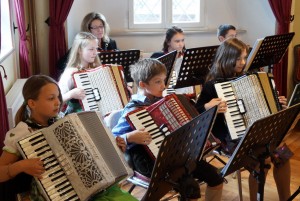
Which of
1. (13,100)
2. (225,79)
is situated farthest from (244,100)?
(13,100)

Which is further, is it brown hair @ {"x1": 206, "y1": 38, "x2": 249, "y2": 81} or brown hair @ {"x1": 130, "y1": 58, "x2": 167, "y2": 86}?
brown hair @ {"x1": 206, "y1": 38, "x2": 249, "y2": 81}

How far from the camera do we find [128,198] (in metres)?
2.13

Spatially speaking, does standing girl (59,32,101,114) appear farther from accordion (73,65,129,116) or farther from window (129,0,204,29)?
window (129,0,204,29)

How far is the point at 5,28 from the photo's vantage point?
373cm

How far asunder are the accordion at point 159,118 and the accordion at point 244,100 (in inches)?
15.0

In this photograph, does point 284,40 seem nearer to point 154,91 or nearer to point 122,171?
point 154,91

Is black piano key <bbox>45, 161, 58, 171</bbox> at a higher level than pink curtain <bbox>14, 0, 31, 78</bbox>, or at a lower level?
lower

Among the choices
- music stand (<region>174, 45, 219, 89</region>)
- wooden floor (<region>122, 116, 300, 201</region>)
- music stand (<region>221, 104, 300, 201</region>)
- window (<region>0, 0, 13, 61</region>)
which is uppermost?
window (<region>0, 0, 13, 61</region>)

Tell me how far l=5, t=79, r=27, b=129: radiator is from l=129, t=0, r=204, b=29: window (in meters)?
1.73

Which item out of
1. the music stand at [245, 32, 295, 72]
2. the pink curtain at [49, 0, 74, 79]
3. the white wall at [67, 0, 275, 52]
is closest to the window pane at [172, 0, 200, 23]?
the white wall at [67, 0, 275, 52]

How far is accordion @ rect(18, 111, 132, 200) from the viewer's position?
74.4 inches

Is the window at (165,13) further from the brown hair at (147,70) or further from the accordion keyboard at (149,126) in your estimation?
the accordion keyboard at (149,126)

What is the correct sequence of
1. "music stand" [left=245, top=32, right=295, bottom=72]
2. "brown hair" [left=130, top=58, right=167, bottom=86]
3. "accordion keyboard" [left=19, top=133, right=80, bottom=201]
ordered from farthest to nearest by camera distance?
"music stand" [left=245, top=32, right=295, bottom=72] → "brown hair" [left=130, top=58, right=167, bottom=86] → "accordion keyboard" [left=19, top=133, right=80, bottom=201]

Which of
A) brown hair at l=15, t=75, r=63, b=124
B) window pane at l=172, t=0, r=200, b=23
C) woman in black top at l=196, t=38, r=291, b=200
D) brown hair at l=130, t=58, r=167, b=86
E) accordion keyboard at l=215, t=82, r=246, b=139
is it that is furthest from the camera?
window pane at l=172, t=0, r=200, b=23
